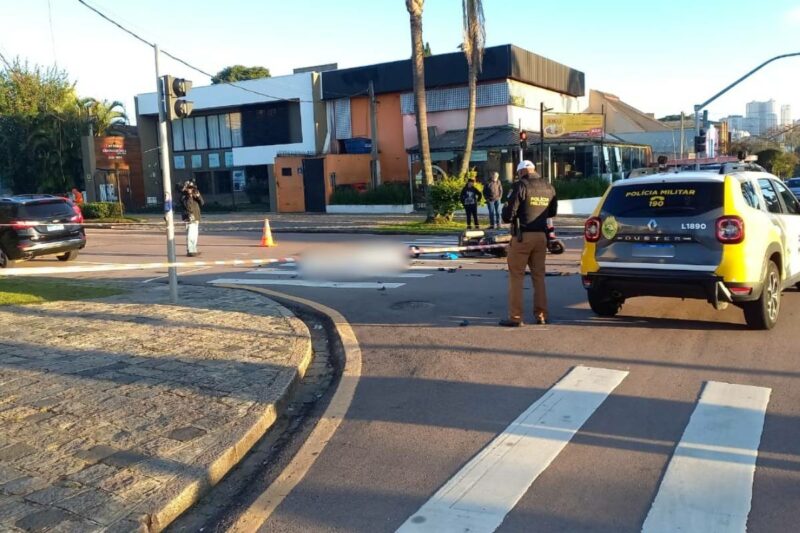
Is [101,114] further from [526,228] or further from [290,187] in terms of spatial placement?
[526,228]

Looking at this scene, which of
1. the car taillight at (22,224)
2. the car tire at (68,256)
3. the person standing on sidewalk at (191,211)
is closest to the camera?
the car taillight at (22,224)

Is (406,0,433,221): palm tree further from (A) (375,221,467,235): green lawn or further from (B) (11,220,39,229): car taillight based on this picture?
(B) (11,220,39,229): car taillight

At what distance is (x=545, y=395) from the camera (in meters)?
5.77

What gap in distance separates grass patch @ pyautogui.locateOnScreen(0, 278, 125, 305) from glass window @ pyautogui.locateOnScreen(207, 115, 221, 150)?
33.6 metres

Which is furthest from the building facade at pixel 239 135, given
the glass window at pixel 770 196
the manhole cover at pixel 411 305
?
the glass window at pixel 770 196

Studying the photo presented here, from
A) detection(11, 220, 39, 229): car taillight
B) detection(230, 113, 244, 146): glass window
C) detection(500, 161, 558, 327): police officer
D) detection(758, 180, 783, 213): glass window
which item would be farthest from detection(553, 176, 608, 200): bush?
detection(500, 161, 558, 327): police officer

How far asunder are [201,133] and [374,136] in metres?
14.8

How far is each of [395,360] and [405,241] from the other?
13316 millimetres

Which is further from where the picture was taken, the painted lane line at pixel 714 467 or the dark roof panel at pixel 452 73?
the dark roof panel at pixel 452 73

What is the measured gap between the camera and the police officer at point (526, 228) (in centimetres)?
789

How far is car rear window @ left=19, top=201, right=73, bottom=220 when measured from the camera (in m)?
16.3

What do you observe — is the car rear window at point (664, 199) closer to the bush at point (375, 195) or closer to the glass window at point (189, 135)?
the bush at point (375, 195)

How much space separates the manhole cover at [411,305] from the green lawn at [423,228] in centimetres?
1196

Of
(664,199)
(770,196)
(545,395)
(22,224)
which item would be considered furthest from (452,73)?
(545,395)
